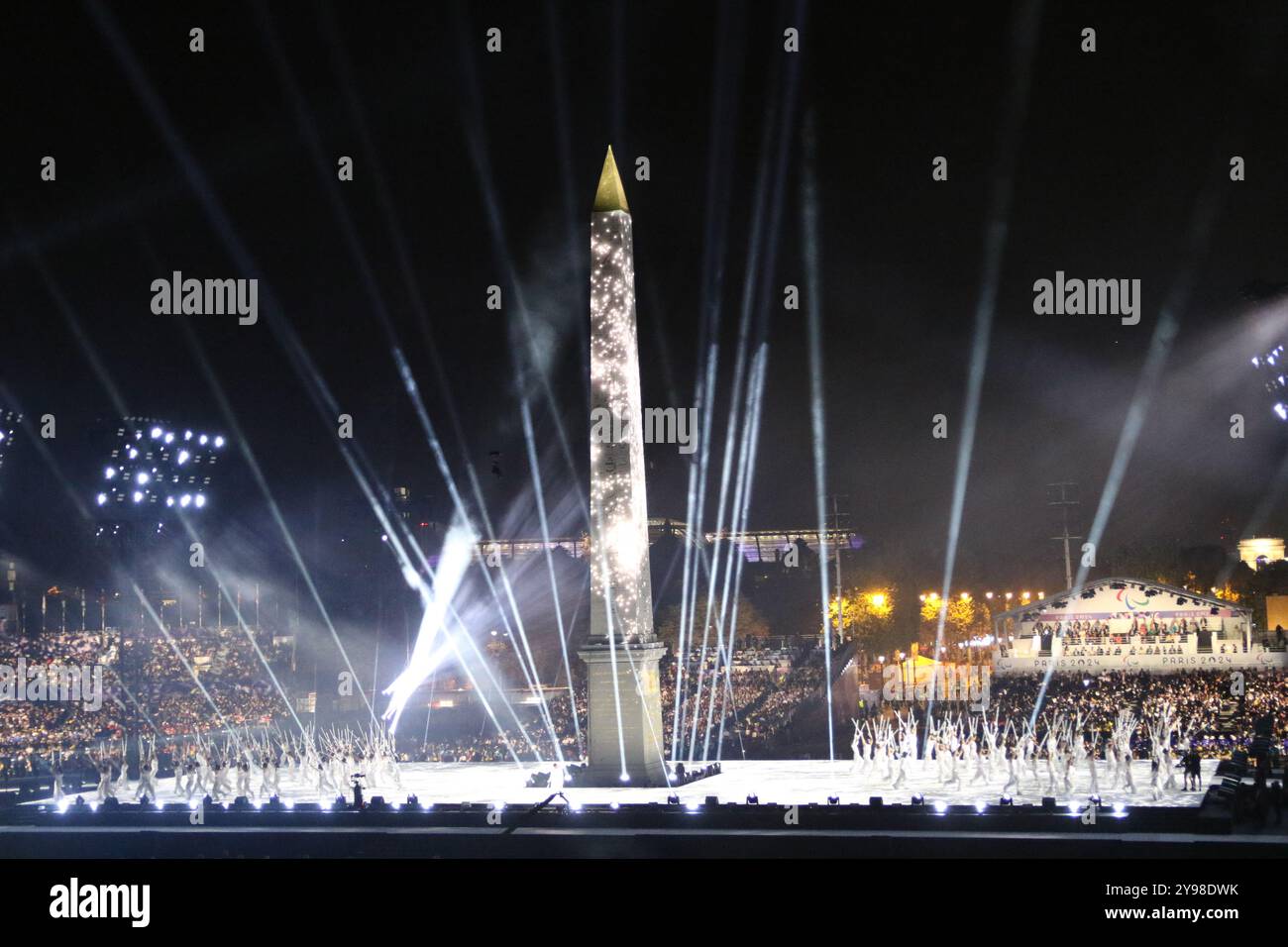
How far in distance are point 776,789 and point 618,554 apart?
5.48m

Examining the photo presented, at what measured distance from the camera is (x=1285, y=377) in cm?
3634

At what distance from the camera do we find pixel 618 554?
26.6 m

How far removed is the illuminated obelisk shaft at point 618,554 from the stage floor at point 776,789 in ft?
2.93

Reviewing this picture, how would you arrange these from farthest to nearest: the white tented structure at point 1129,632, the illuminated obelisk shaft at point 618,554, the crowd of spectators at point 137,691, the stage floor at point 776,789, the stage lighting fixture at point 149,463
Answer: the white tented structure at point 1129,632 → the stage lighting fixture at point 149,463 → the crowd of spectators at point 137,691 → the illuminated obelisk shaft at point 618,554 → the stage floor at point 776,789

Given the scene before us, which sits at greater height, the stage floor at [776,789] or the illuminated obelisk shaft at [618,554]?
the illuminated obelisk shaft at [618,554]

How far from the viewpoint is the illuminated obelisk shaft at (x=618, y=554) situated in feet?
86.9

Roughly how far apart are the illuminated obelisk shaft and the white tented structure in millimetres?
21785

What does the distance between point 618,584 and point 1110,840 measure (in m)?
10.9

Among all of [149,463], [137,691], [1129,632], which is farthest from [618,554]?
[1129,632]

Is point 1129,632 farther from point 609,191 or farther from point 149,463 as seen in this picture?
point 149,463

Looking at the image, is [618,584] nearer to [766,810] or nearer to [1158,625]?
[766,810]

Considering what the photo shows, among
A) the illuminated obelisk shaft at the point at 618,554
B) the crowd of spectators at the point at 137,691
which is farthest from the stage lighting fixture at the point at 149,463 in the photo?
the illuminated obelisk shaft at the point at 618,554

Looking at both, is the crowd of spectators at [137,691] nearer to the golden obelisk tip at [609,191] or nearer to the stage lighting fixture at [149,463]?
the stage lighting fixture at [149,463]
